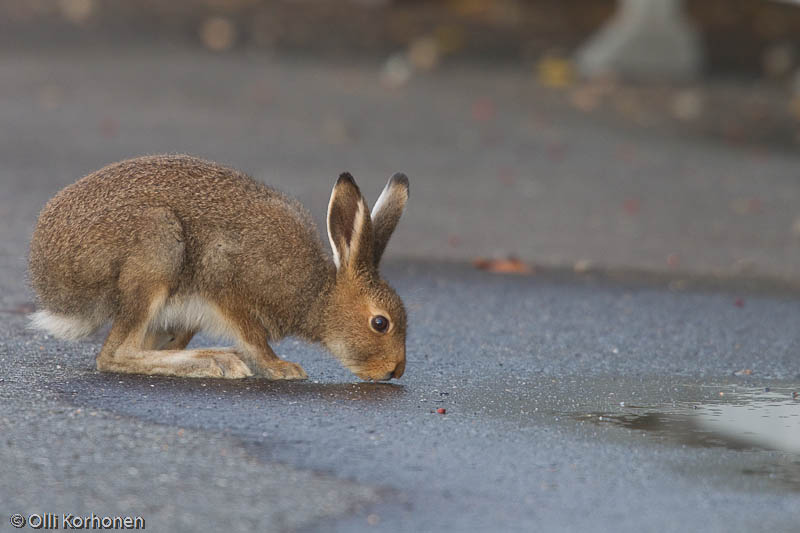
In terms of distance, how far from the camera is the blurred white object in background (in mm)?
14219

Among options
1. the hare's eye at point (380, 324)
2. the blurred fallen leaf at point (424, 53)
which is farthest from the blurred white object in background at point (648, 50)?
the hare's eye at point (380, 324)

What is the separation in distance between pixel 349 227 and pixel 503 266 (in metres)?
2.83

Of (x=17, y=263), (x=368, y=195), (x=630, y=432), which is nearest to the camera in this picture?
(x=630, y=432)

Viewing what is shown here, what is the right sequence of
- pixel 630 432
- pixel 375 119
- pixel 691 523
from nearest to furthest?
1. pixel 691 523
2. pixel 630 432
3. pixel 375 119

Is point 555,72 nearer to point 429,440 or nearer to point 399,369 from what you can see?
point 399,369

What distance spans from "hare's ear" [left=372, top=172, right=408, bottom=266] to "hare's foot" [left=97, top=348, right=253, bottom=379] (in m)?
0.76

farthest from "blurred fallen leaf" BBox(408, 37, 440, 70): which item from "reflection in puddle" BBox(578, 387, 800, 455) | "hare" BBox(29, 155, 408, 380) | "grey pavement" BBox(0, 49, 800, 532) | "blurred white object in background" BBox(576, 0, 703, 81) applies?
"reflection in puddle" BBox(578, 387, 800, 455)

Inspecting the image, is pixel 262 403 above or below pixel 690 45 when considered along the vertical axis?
below

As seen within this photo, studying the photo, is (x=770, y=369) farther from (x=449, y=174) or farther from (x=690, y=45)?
(x=690, y=45)

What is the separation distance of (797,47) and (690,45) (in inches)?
74.7

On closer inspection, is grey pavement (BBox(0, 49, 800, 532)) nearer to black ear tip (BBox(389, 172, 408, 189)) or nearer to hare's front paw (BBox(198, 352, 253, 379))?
hare's front paw (BBox(198, 352, 253, 379))

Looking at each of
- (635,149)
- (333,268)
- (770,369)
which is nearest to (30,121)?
(635,149)

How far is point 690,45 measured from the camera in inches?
568

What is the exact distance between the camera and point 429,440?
15.4 feet
